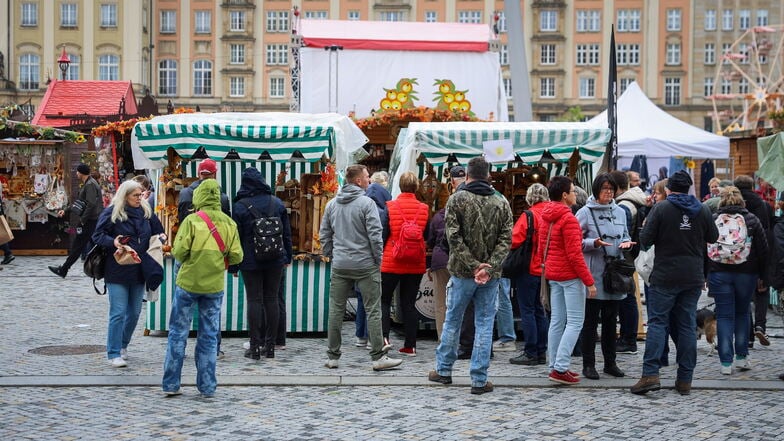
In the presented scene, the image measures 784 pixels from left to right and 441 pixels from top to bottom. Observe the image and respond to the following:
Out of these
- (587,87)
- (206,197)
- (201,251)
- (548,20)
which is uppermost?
(548,20)

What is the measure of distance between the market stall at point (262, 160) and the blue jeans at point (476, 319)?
110 inches

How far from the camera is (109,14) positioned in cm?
7400

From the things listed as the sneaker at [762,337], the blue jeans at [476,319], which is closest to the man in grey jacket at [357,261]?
the blue jeans at [476,319]

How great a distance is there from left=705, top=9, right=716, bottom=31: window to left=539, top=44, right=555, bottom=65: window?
1122 cm

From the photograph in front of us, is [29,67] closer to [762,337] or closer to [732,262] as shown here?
[762,337]

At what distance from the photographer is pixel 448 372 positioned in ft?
27.3

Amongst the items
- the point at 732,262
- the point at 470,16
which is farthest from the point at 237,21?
the point at 732,262

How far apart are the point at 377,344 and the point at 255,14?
7308cm

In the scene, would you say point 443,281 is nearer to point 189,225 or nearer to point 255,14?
A: point 189,225

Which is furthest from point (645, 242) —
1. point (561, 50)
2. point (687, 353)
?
point (561, 50)

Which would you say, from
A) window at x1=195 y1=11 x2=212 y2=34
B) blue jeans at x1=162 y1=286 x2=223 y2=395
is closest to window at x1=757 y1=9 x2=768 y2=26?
window at x1=195 y1=11 x2=212 y2=34

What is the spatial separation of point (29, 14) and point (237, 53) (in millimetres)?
14306

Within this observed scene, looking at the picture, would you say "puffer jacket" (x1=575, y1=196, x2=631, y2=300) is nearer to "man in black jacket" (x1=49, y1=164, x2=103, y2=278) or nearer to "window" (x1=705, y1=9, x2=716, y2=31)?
"man in black jacket" (x1=49, y1=164, x2=103, y2=278)

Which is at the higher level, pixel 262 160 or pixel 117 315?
pixel 262 160
